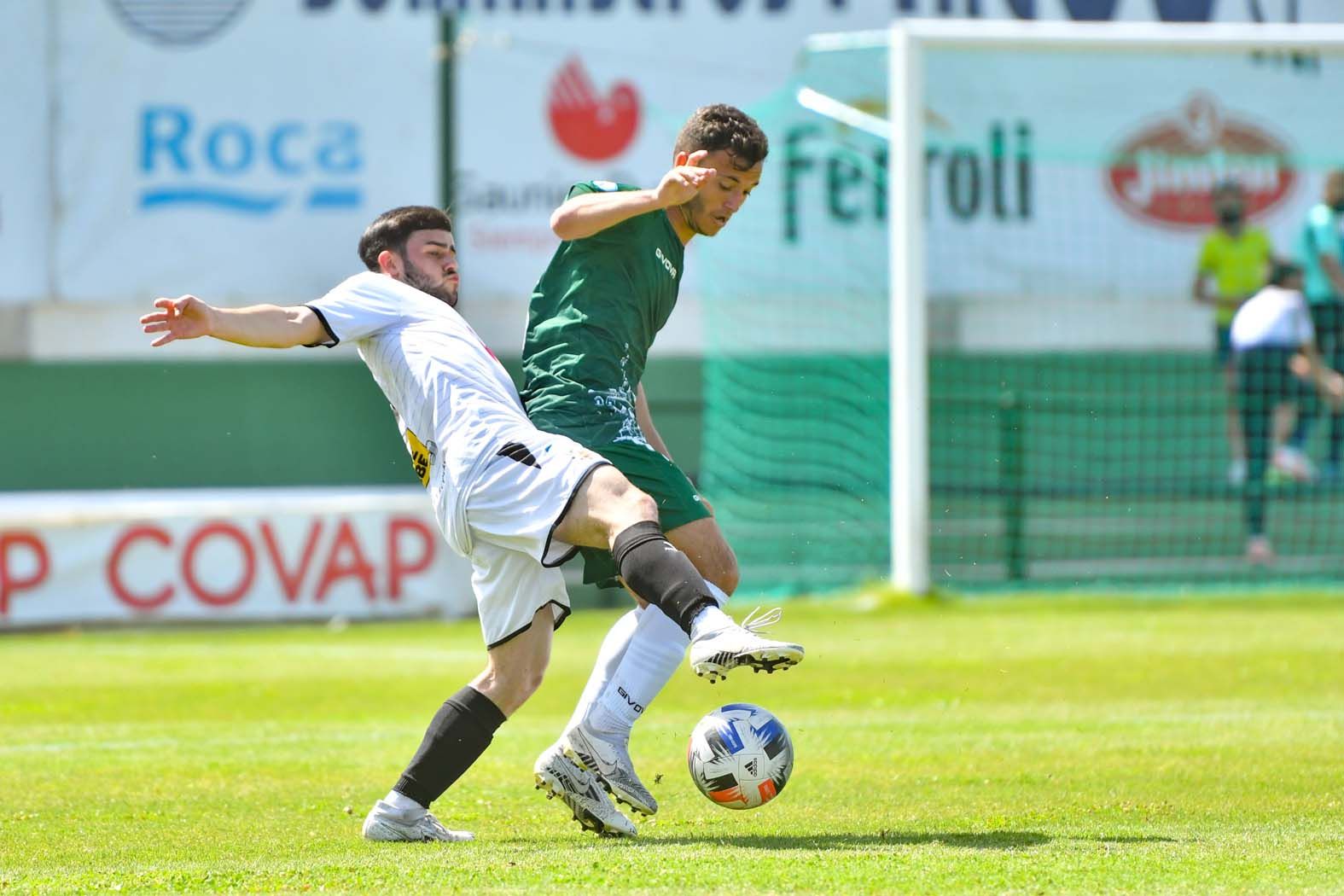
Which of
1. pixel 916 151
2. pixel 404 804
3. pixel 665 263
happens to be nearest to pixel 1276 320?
pixel 916 151

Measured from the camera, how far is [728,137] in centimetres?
582

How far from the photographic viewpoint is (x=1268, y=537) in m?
16.1

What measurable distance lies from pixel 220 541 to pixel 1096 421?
7.99m

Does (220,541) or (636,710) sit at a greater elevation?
(636,710)

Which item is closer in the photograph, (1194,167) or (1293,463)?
(1293,463)

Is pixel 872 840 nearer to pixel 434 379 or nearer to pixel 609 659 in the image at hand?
pixel 609 659

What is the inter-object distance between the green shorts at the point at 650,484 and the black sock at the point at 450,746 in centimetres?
52

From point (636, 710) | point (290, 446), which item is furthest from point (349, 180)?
point (636, 710)

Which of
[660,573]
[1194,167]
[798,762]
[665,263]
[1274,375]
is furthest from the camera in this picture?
[1194,167]

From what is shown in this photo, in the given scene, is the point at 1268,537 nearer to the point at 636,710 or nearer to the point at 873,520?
the point at 873,520

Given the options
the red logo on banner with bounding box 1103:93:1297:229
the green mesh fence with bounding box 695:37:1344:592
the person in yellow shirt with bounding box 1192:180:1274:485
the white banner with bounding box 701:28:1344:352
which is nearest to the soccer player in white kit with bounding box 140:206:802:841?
the green mesh fence with bounding box 695:37:1344:592

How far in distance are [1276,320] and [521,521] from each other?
443 inches

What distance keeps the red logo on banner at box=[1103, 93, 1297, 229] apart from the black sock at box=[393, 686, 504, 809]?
13.8 m

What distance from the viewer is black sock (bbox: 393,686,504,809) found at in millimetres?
5512
